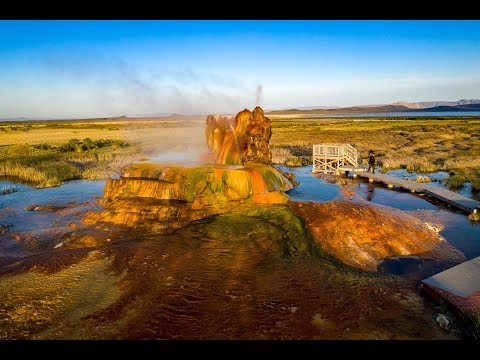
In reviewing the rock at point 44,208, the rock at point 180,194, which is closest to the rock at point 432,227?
the rock at point 180,194

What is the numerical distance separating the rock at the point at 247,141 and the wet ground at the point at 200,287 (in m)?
6.35

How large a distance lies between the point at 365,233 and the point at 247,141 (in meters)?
9.10

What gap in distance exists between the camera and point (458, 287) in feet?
24.8

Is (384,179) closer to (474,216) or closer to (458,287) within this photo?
(474,216)

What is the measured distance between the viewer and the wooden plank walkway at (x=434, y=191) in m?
14.7

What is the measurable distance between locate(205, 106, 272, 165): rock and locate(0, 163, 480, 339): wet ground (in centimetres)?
635

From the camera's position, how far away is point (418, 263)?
32.5 ft

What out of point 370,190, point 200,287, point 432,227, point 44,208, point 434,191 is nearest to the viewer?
point 200,287

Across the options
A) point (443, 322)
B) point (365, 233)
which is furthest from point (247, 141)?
point (443, 322)

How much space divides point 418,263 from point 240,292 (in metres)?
5.40

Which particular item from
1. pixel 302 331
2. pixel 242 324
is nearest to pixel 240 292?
pixel 242 324

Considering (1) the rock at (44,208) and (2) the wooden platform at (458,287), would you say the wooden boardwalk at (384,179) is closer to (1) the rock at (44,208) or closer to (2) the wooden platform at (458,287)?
(2) the wooden platform at (458,287)
